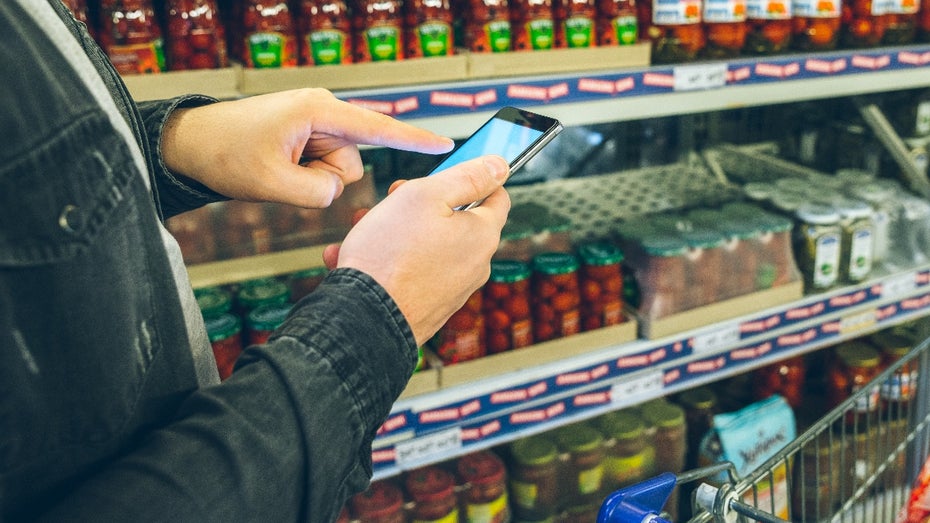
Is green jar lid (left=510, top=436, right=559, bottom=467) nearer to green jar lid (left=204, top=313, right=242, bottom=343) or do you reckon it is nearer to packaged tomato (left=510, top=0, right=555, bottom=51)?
green jar lid (left=204, top=313, right=242, bottom=343)

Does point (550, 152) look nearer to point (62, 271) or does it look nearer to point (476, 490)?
point (476, 490)

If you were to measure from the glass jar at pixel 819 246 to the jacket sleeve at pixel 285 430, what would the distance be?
1.51 meters

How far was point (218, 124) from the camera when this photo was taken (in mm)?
789

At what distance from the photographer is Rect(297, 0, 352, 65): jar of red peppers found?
130cm

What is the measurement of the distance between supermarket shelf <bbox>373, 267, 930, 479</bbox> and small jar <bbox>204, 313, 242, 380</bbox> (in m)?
0.31

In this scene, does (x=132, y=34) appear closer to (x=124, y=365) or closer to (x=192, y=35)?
(x=192, y=35)

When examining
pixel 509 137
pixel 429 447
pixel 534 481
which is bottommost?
pixel 534 481

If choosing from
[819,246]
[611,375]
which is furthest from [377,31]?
[819,246]

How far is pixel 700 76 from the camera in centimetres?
152

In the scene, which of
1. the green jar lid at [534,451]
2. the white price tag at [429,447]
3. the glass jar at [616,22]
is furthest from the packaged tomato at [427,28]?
the green jar lid at [534,451]

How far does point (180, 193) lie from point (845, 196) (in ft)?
5.90

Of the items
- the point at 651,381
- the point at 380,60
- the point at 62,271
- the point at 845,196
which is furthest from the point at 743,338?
the point at 62,271

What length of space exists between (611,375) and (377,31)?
840mm

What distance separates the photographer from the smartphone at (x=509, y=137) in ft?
3.14
